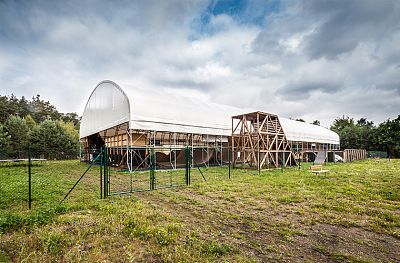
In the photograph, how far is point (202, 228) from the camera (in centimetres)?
462

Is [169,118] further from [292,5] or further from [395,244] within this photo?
[395,244]

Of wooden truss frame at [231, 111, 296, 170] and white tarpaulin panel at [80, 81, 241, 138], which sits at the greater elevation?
white tarpaulin panel at [80, 81, 241, 138]

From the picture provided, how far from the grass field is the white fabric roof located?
366 inches

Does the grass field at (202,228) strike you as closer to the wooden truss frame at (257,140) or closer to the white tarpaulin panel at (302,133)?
the wooden truss frame at (257,140)

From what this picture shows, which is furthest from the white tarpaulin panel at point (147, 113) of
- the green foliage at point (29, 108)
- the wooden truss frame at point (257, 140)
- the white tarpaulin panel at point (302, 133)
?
the green foliage at point (29, 108)

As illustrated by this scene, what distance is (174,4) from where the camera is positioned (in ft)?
32.3

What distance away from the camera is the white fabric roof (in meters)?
16.0

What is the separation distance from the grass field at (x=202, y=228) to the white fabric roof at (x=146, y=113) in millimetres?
9293

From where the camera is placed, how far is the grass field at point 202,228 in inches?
137

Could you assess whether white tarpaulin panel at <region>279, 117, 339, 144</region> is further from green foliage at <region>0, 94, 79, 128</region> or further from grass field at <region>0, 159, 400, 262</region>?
green foliage at <region>0, 94, 79, 128</region>

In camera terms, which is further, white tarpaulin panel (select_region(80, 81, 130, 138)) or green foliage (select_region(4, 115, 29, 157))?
green foliage (select_region(4, 115, 29, 157))

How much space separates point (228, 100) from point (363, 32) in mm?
28751

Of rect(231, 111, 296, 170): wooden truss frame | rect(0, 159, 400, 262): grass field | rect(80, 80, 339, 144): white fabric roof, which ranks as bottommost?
rect(0, 159, 400, 262): grass field

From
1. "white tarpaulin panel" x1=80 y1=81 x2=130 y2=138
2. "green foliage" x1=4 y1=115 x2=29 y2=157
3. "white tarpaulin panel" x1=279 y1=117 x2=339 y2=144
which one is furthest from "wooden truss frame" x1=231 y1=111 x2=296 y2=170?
"green foliage" x1=4 y1=115 x2=29 y2=157
